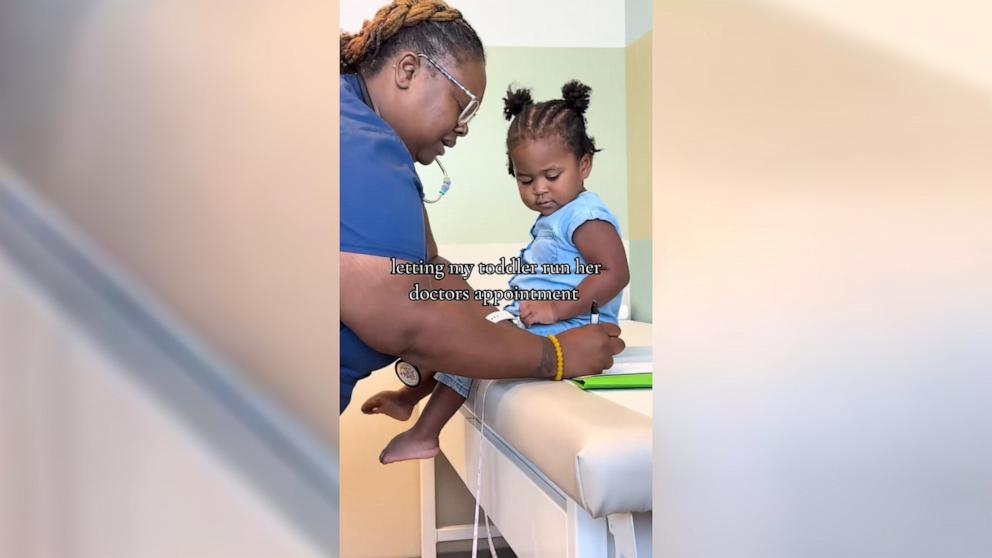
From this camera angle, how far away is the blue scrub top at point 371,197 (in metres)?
1.01

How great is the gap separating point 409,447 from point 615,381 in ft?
0.78

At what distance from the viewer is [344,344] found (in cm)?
103

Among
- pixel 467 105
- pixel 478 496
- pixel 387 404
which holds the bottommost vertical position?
pixel 478 496

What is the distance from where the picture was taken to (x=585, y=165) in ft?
3.42

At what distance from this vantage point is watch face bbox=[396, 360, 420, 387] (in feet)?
3.37

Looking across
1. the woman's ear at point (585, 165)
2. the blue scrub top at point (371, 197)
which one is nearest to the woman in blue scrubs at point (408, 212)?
the blue scrub top at point (371, 197)

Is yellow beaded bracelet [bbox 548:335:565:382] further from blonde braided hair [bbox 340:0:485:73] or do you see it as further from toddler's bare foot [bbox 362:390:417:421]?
blonde braided hair [bbox 340:0:485:73]

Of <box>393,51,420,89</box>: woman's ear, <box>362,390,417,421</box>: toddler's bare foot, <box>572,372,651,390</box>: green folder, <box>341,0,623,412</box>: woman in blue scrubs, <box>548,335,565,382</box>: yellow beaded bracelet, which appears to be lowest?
<box>362,390,417,421</box>: toddler's bare foot

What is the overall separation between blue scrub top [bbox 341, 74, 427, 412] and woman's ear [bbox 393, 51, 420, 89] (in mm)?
42

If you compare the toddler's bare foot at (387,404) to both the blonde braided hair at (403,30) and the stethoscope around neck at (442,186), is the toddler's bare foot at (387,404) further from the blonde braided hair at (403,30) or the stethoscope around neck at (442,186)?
the blonde braided hair at (403,30)
